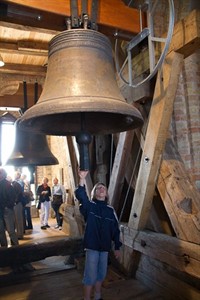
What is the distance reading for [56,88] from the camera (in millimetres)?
1618

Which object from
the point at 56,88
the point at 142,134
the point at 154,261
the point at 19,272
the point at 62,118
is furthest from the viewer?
the point at 19,272

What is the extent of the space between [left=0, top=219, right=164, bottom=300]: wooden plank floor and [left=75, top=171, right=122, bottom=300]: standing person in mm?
303

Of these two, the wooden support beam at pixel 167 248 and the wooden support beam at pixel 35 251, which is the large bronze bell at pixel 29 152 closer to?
the wooden support beam at pixel 35 251

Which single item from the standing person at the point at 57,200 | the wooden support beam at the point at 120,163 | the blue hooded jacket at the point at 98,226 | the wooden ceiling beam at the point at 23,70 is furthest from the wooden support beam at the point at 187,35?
the standing person at the point at 57,200

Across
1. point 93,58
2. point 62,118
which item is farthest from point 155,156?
point 93,58

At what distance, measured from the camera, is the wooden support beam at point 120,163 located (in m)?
3.23

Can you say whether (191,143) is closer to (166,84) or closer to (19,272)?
(166,84)

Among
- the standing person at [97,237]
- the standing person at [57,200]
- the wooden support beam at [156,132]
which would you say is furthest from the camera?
the standing person at [57,200]

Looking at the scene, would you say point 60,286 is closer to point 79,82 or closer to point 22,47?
point 79,82

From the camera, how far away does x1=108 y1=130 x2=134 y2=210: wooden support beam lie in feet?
10.6

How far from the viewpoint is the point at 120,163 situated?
3.31 meters

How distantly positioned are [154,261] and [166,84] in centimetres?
174

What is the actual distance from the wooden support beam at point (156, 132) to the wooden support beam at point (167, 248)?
0.16 metres

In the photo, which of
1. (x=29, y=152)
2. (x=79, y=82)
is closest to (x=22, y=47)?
(x=29, y=152)
